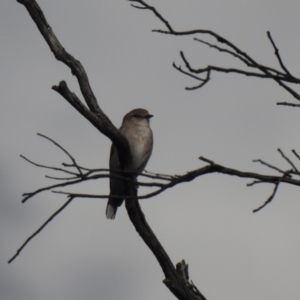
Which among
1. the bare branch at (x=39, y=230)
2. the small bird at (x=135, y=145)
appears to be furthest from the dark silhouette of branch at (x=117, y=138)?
the small bird at (x=135, y=145)

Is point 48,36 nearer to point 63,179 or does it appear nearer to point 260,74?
point 63,179

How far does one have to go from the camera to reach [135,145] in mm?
10156

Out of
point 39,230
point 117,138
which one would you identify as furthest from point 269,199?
point 117,138

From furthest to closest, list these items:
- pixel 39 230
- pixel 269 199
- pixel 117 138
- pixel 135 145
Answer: pixel 135 145
pixel 117 138
pixel 39 230
pixel 269 199

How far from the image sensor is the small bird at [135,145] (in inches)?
395

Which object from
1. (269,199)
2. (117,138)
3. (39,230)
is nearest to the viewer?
(269,199)

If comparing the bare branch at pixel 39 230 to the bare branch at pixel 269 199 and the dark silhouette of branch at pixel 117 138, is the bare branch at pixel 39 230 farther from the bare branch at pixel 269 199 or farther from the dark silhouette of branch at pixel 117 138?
the dark silhouette of branch at pixel 117 138

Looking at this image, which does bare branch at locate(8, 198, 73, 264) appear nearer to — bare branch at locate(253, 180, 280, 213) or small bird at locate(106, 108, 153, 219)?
bare branch at locate(253, 180, 280, 213)

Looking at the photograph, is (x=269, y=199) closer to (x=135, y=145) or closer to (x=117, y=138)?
(x=117, y=138)

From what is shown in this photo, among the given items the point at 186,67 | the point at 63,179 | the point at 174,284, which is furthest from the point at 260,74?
the point at 174,284

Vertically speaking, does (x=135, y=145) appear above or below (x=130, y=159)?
above

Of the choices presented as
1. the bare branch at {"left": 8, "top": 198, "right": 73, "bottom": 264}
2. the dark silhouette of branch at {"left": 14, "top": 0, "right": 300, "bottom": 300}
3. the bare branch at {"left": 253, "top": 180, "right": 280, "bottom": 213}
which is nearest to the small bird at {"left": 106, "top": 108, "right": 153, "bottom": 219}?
the dark silhouette of branch at {"left": 14, "top": 0, "right": 300, "bottom": 300}

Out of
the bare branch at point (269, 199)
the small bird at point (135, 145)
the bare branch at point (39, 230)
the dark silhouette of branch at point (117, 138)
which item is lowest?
the bare branch at point (39, 230)

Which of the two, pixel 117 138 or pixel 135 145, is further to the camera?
pixel 135 145
